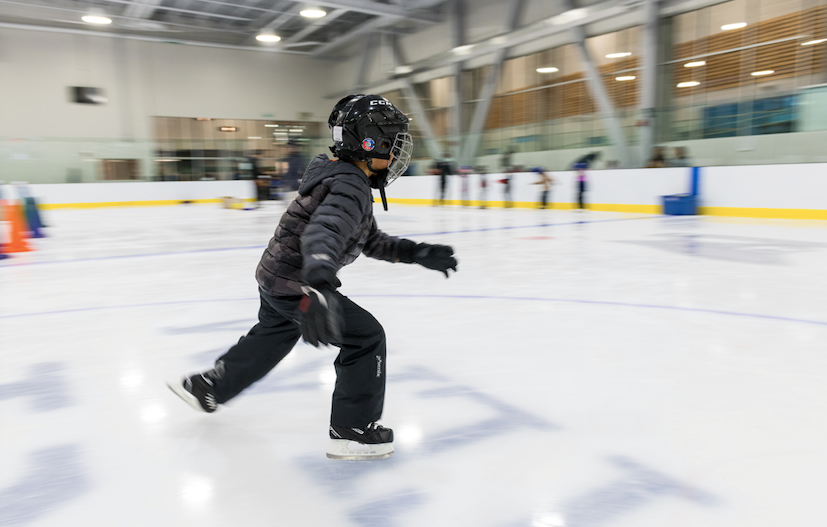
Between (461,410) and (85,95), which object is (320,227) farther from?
(85,95)

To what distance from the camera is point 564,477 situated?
1.47 metres

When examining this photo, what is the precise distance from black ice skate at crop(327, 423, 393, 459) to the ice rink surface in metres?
0.04

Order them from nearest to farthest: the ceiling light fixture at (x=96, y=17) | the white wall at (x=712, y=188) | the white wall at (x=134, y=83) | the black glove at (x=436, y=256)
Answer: the black glove at (x=436, y=256), the white wall at (x=712, y=188), the ceiling light fixture at (x=96, y=17), the white wall at (x=134, y=83)

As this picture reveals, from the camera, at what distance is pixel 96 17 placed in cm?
1878

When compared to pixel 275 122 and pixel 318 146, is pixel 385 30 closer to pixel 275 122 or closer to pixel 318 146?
pixel 318 146

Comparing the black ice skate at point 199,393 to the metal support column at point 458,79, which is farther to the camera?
the metal support column at point 458,79

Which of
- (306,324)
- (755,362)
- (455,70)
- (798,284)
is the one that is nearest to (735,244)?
(798,284)

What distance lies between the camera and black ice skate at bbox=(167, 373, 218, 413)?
72.4 inches

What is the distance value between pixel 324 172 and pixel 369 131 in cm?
17

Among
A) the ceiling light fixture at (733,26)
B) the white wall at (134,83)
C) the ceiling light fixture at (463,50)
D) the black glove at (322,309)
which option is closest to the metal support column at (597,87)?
the ceiling light fixture at (733,26)

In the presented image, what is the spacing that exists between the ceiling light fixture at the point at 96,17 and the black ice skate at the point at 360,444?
70.9 ft

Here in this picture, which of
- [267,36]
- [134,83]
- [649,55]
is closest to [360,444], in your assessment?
[649,55]

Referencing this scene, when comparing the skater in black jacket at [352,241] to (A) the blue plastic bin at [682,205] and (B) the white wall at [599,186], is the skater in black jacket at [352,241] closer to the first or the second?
(A) the blue plastic bin at [682,205]

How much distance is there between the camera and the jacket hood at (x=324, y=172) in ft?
4.91
